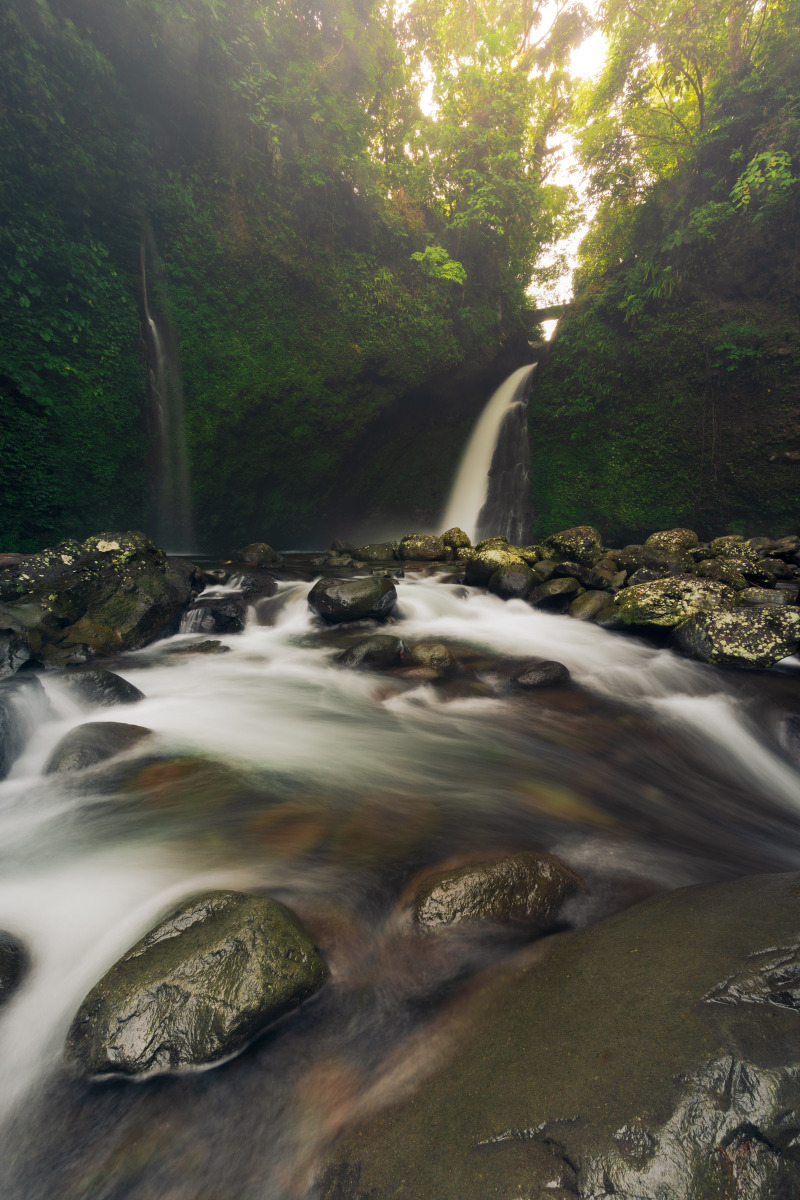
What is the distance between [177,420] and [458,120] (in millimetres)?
12297

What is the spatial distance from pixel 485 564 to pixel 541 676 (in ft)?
13.4

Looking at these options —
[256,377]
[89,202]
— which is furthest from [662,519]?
[89,202]

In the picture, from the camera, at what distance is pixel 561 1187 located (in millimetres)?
1000

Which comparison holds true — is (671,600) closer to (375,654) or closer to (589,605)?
(589,605)

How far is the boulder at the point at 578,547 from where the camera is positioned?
30.6ft

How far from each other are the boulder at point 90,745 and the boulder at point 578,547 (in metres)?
8.00

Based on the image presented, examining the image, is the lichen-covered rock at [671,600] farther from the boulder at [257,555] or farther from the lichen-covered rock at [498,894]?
the boulder at [257,555]

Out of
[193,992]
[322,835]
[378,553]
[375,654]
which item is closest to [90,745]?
[322,835]

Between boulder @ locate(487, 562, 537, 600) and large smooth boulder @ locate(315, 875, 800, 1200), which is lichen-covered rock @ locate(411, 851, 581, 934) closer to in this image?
large smooth boulder @ locate(315, 875, 800, 1200)

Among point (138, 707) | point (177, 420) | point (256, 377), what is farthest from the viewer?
point (256, 377)

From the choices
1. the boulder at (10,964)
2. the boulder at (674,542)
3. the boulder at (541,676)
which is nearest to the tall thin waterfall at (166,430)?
the boulder at (541,676)

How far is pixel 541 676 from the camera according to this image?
17.2 ft

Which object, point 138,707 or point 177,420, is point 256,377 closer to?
point 177,420

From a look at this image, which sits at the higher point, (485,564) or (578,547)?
(578,547)
